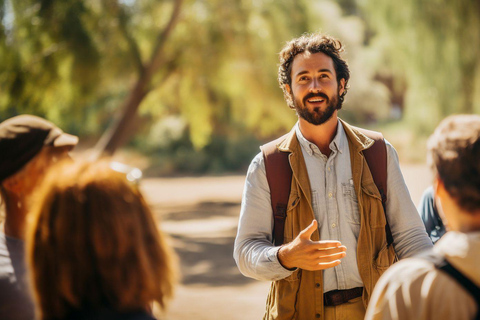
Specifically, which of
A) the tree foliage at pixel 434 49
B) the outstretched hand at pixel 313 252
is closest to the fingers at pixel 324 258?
the outstretched hand at pixel 313 252

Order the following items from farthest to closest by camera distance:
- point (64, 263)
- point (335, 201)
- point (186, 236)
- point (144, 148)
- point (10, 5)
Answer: point (144, 148)
point (186, 236)
point (10, 5)
point (335, 201)
point (64, 263)

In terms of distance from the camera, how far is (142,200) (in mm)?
1366

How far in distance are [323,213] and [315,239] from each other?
12cm

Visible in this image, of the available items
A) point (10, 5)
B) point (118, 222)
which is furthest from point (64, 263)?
point (10, 5)

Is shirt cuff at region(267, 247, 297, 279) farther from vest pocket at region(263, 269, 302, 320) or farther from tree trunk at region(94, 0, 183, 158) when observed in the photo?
tree trunk at region(94, 0, 183, 158)

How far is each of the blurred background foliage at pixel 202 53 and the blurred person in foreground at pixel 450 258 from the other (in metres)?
→ 8.02

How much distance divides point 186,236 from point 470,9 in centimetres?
782

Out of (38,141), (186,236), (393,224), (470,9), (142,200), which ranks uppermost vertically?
(470,9)

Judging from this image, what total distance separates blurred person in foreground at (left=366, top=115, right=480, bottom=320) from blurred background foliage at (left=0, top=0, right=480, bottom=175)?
802cm

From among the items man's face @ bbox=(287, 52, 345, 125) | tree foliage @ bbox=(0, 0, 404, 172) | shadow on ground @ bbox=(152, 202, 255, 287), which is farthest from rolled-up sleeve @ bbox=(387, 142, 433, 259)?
tree foliage @ bbox=(0, 0, 404, 172)

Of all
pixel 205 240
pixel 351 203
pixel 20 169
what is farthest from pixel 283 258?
pixel 205 240

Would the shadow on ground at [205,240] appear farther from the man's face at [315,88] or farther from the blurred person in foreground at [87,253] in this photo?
the blurred person in foreground at [87,253]

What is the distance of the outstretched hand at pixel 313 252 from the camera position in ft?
6.06

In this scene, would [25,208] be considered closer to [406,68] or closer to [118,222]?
[118,222]
